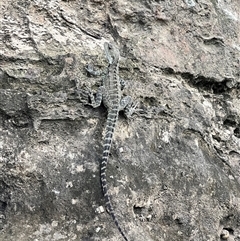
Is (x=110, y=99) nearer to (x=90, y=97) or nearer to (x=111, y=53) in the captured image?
(x=90, y=97)

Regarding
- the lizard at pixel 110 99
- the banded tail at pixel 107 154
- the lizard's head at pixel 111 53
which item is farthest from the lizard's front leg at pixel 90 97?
the lizard's head at pixel 111 53

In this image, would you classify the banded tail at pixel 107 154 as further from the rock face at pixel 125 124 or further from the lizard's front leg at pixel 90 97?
the lizard's front leg at pixel 90 97

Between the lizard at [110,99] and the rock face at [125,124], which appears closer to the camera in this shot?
the rock face at [125,124]

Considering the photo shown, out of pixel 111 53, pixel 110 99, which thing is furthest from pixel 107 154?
pixel 111 53

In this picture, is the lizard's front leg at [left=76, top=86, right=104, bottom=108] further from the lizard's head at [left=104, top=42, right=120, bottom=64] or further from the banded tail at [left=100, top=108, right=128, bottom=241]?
the lizard's head at [left=104, top=42, right=120, bottom=64]

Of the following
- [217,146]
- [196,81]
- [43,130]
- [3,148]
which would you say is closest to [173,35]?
[196,81]

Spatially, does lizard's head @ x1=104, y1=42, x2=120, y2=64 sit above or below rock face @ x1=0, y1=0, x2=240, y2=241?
above

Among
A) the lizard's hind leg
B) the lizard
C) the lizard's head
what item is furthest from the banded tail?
the lizard's head

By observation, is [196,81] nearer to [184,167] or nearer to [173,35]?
[173,35]
